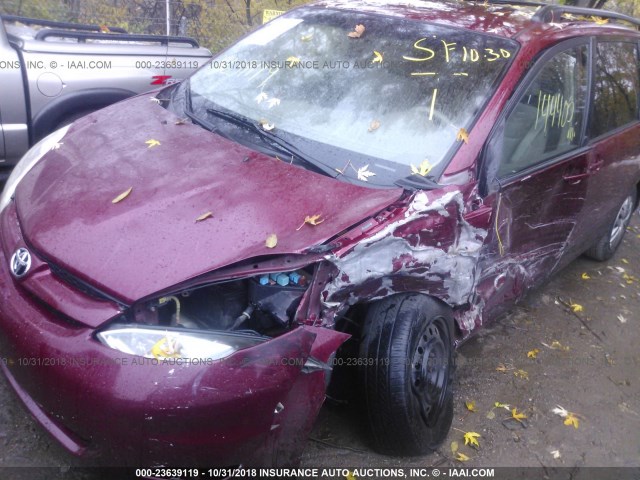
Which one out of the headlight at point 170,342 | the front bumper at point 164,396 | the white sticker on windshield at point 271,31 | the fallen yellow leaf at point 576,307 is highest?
the white sticker on windshield at point 271,31

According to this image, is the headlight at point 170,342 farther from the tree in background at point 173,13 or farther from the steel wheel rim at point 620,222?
the tree in background at point 173,13

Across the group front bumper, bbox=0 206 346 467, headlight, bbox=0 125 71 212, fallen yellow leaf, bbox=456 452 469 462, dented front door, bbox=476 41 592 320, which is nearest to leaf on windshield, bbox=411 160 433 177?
dented front door, bbox=476 41 592 320

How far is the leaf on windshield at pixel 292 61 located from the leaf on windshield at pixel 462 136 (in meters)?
1.10

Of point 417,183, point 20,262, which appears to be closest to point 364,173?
point 417,183

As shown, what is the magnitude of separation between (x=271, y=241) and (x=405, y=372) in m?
0.81

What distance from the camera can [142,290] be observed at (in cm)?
208

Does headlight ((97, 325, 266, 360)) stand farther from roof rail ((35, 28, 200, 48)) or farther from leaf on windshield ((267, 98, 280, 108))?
roof rail ((35, 28, 200, 48))

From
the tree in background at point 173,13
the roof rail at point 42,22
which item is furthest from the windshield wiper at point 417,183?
the tree in background at point 173,13

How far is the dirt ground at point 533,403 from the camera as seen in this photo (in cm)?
271

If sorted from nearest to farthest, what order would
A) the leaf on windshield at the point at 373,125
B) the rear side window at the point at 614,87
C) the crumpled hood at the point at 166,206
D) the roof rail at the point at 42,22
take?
the crumpled hood at the point at 166,206, the leaf on windshield at the point at 373,125, the rear side window at the point at 614,87, the roof rail at the point at 42,22

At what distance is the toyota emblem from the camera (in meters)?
2.29

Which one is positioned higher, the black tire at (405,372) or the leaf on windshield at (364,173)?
the leaf on windshield at (364,173)

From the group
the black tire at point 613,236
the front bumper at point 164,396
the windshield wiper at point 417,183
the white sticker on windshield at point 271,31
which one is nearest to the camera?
the front bumper at point 164,396

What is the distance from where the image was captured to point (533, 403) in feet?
11.0
